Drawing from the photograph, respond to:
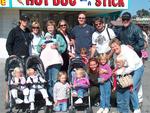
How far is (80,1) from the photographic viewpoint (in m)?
22.4

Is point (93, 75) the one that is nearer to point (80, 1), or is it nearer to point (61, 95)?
point (61, 95)

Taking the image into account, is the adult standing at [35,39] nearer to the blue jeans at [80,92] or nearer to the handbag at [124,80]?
the blue jeans at [80,92]

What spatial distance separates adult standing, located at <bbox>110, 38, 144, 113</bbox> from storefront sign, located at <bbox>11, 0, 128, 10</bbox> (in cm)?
1313

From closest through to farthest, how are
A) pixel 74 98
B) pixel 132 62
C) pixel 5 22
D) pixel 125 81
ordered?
pixel 125 81 → pixel 132 62 → pixel 74 98 → pixel 5 22

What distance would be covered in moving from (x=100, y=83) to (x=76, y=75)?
0.51 meters

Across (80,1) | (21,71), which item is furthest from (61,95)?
(80,1)

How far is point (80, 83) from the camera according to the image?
913 cm

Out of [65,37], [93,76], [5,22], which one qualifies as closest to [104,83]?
[93,76]

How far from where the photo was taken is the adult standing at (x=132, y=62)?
28.5 feet

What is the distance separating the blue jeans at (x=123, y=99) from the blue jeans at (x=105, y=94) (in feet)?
1.08

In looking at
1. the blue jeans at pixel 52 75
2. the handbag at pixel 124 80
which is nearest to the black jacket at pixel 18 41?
the blue jeans at pixel 52 75

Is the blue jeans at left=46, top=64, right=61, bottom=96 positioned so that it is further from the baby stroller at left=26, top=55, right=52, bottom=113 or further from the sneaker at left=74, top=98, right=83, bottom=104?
the sneaker at left=74, top=98, right=83, bottom=104

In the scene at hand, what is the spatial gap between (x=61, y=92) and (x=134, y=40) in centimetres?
179

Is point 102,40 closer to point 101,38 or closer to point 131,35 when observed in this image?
point 101,38
